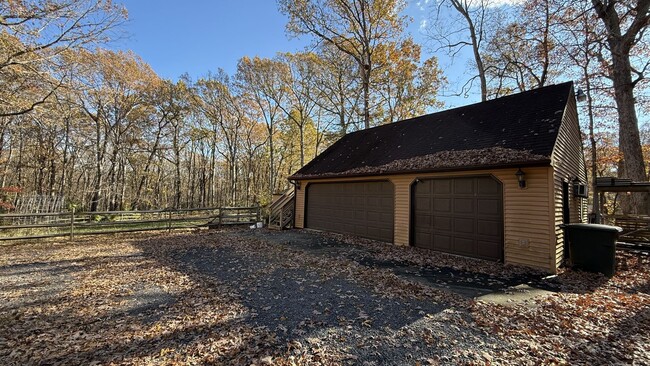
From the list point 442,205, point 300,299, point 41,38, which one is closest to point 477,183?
point 442,205

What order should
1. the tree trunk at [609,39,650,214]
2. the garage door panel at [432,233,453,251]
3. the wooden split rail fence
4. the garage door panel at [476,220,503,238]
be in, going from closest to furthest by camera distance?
the garage door panel at [476,220,503,238], the garage door panel at [432,233,453,251], the wooden split rail fence, the tree trunk at [609,39,650,214]

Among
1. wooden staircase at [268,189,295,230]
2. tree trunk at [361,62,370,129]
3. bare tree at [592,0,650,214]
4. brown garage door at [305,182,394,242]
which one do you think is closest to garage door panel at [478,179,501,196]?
brown garage door at [305,182,394,242]

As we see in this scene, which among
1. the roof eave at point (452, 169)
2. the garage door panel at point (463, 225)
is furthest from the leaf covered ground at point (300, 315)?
the roof eave at point (452, 169)

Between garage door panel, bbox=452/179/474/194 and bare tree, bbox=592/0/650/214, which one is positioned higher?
bare tree, bbox=592/0/650/214

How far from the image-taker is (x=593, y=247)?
19.1ft

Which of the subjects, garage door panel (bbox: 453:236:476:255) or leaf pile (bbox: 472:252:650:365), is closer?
leaf pile (bbox: 472:252:650:365)

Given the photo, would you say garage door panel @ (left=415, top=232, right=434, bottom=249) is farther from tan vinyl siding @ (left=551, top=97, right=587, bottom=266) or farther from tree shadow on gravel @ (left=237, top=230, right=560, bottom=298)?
tan vinyl siding @ (left=551, top=97, right=587, bottom=266)

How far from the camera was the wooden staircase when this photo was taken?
12.9 metres

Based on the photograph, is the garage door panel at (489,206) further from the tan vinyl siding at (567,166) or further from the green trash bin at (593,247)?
the green trash bin at (593,247)

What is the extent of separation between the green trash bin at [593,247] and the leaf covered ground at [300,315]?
1.18 ft

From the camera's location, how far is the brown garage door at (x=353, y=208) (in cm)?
927

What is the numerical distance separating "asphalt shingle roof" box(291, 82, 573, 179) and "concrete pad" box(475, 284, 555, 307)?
8.83ft

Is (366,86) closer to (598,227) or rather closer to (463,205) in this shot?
(463,205)

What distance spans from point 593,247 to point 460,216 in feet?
8.51
